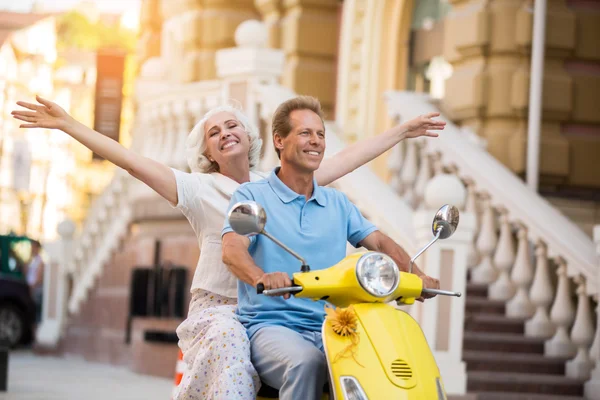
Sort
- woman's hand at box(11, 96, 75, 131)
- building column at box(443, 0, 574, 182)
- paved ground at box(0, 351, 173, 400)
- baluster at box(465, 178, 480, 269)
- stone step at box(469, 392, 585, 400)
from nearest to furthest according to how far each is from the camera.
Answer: woman's hand at box(11, 96, 75, 131) → stone step at box(469, 392, 585, 400) → baluster at box(465, 178, 480, 269) → paved ground at box(0, 351, 173, 400) → building column at box(443, 0, 574, 182)

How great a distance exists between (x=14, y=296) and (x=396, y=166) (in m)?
8.95

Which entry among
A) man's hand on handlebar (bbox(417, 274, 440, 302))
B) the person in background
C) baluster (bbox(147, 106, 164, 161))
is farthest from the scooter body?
the person in background

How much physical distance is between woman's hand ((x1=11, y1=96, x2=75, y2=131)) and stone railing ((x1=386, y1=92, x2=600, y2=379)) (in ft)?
15.7

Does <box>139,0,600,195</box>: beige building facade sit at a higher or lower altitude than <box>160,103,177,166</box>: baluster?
higher

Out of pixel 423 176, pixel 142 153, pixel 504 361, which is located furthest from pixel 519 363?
pixel 142 153

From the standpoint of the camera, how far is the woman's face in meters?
5.05

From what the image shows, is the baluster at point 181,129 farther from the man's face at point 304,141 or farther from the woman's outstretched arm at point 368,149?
the man's face at point 304,141

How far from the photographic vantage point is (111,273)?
48.8 feet

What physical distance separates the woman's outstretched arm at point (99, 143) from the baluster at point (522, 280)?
15.4 feet

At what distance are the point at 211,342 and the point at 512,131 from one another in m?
6.75

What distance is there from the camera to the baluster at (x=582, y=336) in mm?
8617

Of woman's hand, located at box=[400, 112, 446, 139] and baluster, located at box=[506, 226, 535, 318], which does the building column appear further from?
woman's hand, located at box=[400, 112, 446, 139]

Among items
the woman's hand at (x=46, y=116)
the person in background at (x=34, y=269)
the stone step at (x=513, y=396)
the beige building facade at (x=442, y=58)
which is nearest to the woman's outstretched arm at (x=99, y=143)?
the woman's hand at (x=46, y=116)

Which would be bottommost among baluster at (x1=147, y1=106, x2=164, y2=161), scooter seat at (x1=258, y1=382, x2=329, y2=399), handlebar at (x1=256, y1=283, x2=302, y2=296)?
scooter seat at (x1=258, y1=382, x2=329, y2=399)
